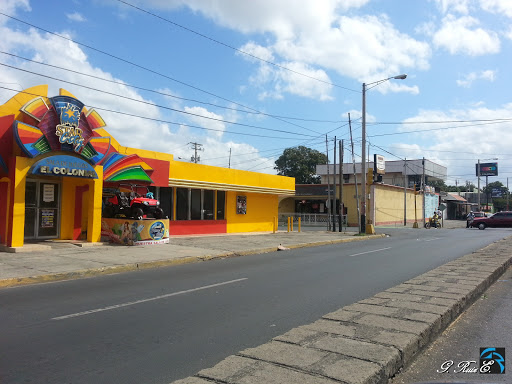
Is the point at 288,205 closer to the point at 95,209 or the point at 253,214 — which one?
the point at 253,214

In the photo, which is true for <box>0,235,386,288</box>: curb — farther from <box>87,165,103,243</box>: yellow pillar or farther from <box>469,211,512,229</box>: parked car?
<box>469,211,512,229</box>: parked car

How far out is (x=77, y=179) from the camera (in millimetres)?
16188

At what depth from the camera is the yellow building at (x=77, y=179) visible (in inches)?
524

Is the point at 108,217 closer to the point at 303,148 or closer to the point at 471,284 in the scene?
the point at 471,284

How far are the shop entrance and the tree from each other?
63.2 meters

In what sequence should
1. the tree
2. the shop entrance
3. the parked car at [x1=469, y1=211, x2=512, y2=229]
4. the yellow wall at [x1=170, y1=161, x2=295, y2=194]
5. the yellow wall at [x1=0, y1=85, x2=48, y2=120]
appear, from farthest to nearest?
the tree → the parked car at [x1=469, y1=211, x2=512, y2=229] → the yellow wall at [x1=170, y1=161, x2=295, y2=194] → the shop entrance → the yellow wall at [x1=0, y1=85, x2=48, y2=120]

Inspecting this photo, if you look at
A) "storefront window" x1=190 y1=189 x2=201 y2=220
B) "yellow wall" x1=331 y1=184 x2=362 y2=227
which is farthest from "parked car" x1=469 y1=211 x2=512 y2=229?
"storefront window" x1=190 y1=189 x2=201 y2=220

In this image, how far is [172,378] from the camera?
13.1 ft

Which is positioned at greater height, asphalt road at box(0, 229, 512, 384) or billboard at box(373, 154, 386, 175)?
billboard at box(373, 154, 386, 175)

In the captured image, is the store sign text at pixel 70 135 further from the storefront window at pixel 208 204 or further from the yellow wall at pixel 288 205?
the yellow wall at pixel 288 205

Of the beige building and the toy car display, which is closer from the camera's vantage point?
the toy car display

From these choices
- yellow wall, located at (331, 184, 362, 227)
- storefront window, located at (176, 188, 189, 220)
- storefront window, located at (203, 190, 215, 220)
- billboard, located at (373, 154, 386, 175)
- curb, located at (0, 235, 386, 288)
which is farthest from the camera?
yellow wall, located at (331, 184, 362, 227)

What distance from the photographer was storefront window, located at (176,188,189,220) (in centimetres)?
2085

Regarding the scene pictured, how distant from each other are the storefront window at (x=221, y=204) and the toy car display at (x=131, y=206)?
603cm
